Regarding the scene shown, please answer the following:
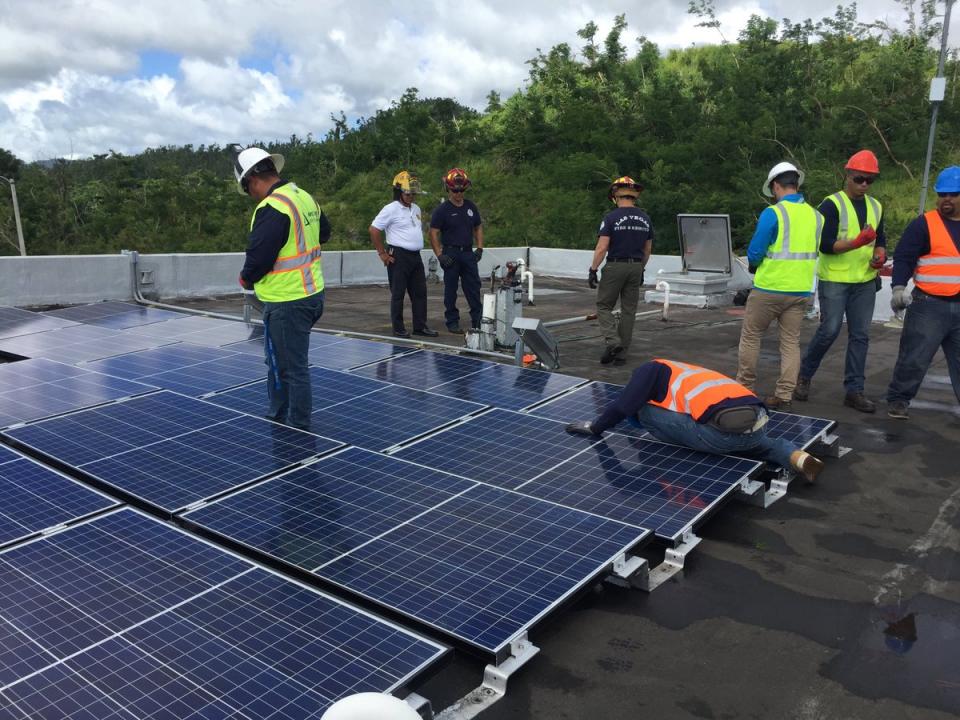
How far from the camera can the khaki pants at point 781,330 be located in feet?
21.2

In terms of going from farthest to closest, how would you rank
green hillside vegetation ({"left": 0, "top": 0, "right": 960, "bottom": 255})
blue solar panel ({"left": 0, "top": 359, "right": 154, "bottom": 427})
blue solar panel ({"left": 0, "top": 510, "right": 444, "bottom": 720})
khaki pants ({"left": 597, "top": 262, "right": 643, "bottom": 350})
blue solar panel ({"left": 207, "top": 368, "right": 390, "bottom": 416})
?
green hillside vegetation ({"left": 0, "top": 0, "right": 960, "bottom": 255}), khaki pants ({"left": 597, "top": 262, "right": 643, "bottom": 350}), blue solar panel ({"left": 207, "top": 368, "right": 390, "bottom": 416}), blue solar panel ({"left": 0, "top": 359, "right": 154, "bottom": 427}), blue solar panel ({"left": 0, "top": 510, "right": 444, "bottom": 720})

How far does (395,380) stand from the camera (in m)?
6.38

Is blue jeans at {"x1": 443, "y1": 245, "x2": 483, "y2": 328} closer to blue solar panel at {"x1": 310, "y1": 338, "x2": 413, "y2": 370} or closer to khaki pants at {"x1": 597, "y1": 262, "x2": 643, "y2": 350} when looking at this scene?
khaki pants at {"x1": 597, "y1": 262, "x2": 643, "y2": 350}

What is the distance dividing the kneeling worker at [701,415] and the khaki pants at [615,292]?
3.55m

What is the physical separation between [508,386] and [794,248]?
2.67 metres

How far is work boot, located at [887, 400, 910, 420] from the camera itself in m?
6.38

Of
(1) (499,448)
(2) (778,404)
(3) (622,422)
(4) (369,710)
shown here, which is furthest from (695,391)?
(4) (369,710)

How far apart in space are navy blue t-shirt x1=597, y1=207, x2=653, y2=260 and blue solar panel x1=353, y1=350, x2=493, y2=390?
229 centimetres

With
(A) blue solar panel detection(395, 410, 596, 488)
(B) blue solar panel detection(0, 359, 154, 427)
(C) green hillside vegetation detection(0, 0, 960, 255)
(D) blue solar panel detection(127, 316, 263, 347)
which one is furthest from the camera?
(C) green hillside vegetation detection(0, 0, 960, 255)

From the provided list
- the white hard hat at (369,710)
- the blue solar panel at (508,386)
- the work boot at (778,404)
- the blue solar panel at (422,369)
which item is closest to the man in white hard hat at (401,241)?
the blue solar panel at (422,369)

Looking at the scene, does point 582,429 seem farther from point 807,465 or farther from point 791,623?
point 791,623

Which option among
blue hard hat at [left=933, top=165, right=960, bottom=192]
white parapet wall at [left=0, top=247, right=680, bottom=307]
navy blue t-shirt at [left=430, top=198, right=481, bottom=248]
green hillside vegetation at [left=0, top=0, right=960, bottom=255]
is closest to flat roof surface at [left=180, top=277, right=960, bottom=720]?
blue hard hat at [left=933, top=165, right=960, bottom=192]

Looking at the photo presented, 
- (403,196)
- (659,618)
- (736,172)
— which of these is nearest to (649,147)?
(736,172)

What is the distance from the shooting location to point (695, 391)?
461cm
